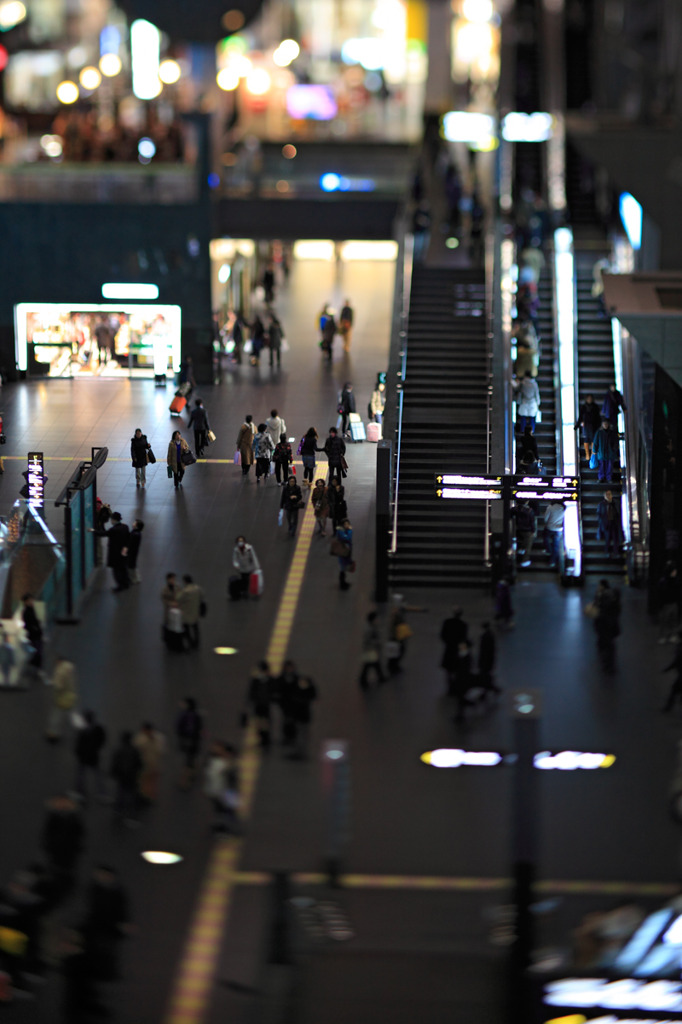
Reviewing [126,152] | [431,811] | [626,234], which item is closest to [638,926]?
[431,811]

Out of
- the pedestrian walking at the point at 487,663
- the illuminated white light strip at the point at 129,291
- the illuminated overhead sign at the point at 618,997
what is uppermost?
the illuminated white light strip at the point at 129,291

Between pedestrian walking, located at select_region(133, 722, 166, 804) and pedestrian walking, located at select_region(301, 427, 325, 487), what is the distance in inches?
436

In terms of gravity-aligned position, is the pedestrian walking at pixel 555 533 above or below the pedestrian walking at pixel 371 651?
above

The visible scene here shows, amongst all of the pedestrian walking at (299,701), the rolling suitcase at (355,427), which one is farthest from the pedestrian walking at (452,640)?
the rolling suitcase at (355,427)

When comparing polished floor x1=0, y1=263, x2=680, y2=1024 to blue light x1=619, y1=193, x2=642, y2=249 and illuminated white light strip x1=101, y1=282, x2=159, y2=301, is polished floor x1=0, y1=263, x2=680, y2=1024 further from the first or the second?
→ blue light x1=619, y1=193, x2=642, y2=249

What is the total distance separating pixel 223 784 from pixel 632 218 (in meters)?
21.1

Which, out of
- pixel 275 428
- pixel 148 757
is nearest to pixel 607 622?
pixel 148 757

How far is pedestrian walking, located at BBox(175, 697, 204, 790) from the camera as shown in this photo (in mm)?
21906

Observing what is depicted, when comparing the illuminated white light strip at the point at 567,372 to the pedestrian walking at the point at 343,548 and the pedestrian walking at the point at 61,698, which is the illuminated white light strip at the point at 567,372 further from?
the pedestrian walking at the point at 61,698

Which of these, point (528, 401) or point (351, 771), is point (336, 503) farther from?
point (351, 771)

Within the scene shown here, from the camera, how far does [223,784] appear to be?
20578 millimetres

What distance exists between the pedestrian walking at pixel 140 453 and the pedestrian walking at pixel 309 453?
9.10 feet

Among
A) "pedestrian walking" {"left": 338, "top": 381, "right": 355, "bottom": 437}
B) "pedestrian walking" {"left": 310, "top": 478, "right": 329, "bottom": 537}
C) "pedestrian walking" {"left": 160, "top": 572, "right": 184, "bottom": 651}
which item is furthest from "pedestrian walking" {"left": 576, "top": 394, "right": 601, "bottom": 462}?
"pedestrian walking" {"left": 160, "top": 572, "right": 184, "bottom": 651}

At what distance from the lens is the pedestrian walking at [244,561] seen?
2767 centimetres
